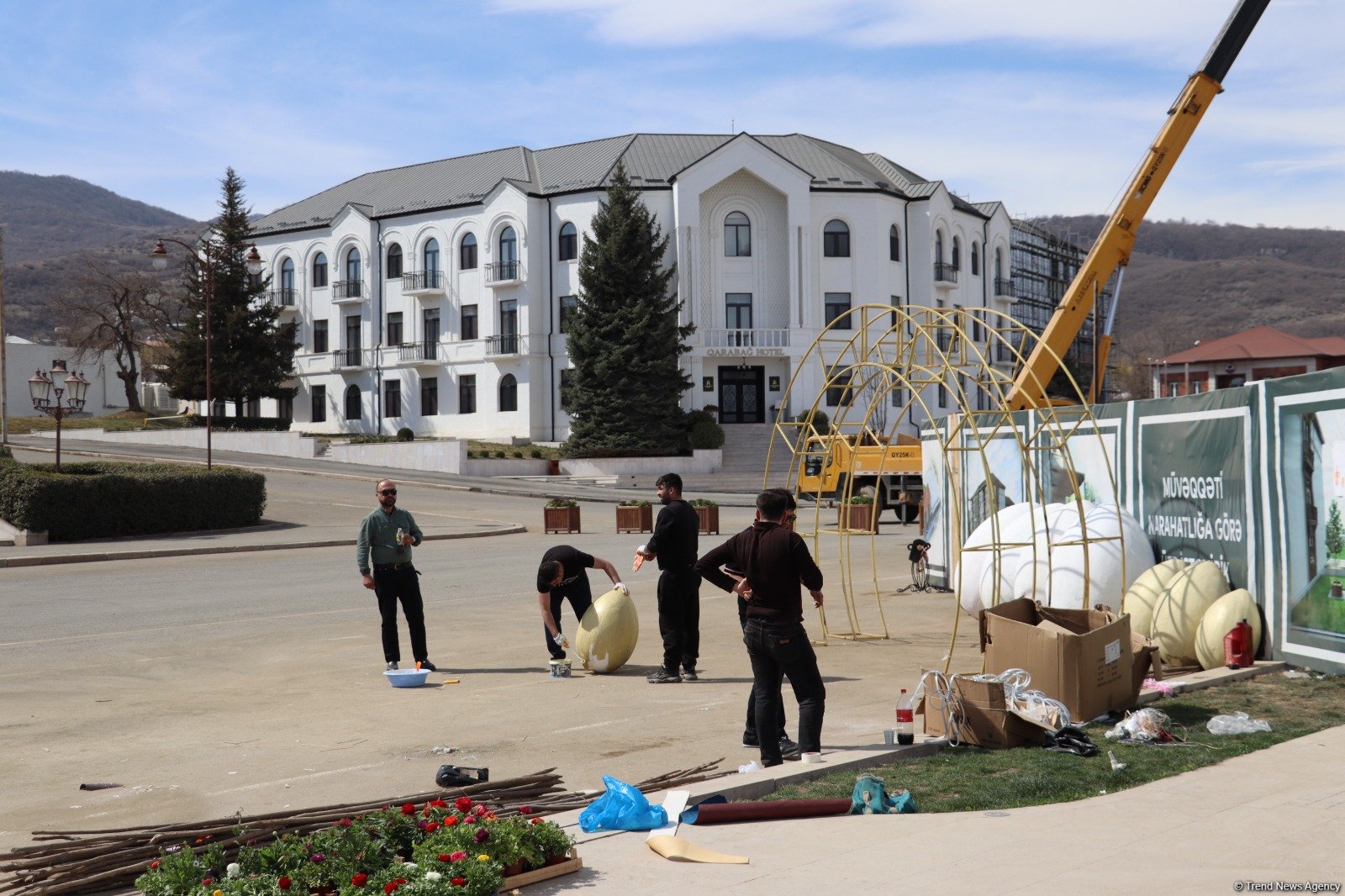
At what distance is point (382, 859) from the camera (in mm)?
6023

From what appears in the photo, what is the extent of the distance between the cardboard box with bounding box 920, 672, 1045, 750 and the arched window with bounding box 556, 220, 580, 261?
55.4 metres

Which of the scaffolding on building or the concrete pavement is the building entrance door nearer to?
the scaffolding on building

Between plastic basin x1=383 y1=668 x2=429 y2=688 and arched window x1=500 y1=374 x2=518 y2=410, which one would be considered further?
arched window x1=500 y1=374 x2=518 y2=410

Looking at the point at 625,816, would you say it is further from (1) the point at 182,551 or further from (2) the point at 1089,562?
(1) the point at 182,551

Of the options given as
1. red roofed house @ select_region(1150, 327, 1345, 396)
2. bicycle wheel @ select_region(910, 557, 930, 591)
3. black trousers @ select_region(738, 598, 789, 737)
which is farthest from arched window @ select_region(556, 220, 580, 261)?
black trousers @ select_region(738, 598, 789, 737)

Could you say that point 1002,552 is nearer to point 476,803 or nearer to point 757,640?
point 757,640

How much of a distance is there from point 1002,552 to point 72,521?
23.5 metres

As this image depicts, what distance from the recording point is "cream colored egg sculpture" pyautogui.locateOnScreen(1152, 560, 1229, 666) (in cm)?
1240

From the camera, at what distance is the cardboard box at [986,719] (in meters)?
8.79

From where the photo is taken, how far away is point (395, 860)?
5.90 metres

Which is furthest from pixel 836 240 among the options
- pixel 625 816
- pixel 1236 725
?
pixel 625 816

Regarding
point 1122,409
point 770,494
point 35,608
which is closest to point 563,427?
point 35,608

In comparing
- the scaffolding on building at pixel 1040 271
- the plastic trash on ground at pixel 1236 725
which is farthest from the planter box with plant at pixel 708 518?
the scaffolding on building at pixel 1040 271

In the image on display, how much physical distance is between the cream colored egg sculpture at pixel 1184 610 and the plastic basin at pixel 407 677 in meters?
6.98
